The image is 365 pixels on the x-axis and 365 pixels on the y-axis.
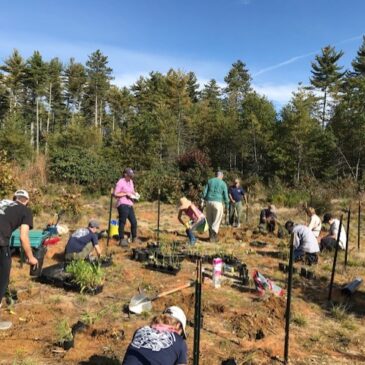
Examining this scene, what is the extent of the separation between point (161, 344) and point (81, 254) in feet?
11.7

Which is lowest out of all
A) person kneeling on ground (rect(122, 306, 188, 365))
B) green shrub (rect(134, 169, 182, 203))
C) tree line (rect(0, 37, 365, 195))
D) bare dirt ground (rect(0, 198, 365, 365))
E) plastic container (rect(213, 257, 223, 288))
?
bare dirt ground (rect(0, 198, 365, 365))

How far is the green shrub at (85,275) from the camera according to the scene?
17.1 feet

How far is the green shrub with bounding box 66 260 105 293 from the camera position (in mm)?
5219

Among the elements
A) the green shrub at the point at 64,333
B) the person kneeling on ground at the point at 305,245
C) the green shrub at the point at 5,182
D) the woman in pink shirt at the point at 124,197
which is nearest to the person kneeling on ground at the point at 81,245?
the woman in pink shirt at the point at 124,197

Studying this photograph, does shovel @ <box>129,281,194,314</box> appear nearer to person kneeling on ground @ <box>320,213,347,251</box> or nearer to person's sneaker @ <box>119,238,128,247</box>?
person's sneaker @ <box>119,238,128,247</box>

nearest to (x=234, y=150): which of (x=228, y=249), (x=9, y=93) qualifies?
(x=228, y=249)

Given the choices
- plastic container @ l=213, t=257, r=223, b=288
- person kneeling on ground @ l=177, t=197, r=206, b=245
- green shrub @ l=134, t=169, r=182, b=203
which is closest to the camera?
plastic container @ l=213, t=257, r=223, b=288

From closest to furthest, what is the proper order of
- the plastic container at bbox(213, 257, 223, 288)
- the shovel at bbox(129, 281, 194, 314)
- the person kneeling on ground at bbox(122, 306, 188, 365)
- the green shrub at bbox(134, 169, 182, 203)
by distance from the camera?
the person kneeling on ground at bbox(122, 306, 188, 365)
the shovel at bbox(129, 281, 194, 314)
the plastic container at bbox(213, 257, 223, 288)
the green shrub at bbox(134, 169, 182, 203)

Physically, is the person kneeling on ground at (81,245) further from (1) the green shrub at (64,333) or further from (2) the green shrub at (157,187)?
(2) the green shrub at (157,187)

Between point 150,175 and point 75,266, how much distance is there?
10.4 meters

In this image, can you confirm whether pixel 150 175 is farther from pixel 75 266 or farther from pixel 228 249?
pixel 75 266

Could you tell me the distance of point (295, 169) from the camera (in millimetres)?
21219

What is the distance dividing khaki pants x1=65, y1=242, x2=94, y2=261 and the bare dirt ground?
1.31ft

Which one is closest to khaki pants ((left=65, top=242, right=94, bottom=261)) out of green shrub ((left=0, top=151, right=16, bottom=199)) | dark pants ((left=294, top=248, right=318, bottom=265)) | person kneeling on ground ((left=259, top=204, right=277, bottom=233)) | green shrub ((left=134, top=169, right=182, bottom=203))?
dark pants ((left=294, top=248, right=318, bottom=265))
